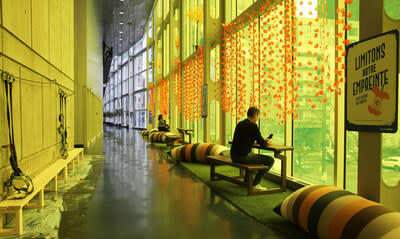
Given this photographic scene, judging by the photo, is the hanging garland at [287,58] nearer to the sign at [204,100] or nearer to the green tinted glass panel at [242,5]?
the green tinted glass panel at [242,5]

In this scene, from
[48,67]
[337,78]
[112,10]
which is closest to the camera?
[337,78]

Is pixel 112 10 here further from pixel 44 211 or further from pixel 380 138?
pixel 380 138

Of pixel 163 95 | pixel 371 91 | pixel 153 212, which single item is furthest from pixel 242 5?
pixel 163 95

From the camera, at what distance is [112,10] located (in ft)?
63.2

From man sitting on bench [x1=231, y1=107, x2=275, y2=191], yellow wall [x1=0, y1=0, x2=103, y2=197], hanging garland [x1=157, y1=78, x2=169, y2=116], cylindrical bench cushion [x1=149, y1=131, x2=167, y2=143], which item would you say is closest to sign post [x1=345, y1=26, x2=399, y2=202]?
man sitting on bench [x1=231, y1=107, x2=275, y2=191]

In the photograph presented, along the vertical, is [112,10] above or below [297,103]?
above

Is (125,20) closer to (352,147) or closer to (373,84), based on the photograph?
(352,147)

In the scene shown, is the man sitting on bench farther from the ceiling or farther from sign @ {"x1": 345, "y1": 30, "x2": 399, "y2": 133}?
the ceiling

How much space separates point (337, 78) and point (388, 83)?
3.80 ft

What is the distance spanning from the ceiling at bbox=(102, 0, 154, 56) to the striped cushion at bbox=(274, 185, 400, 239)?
16048 millimetres

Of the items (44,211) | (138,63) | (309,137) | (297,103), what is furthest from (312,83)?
(138,63)

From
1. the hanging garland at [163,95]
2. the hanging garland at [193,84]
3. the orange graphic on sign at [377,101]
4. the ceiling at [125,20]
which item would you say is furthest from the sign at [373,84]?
the ceiling at [125,20]

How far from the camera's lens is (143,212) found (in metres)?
3.41

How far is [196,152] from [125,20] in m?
15.8
